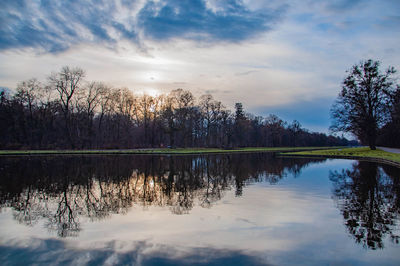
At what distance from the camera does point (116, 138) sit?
73.4m

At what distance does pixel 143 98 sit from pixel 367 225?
7253 cm

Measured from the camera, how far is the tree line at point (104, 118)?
61750 mm

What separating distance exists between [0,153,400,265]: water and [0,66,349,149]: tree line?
50.8m

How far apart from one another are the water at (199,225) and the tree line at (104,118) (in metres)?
50.8

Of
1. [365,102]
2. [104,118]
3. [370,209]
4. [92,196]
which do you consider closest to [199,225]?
[370,209]

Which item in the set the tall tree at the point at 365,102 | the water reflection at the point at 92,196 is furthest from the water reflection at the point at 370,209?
the tall tree at the point at 365,102

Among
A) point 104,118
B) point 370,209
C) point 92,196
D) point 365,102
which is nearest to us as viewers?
point 370,209

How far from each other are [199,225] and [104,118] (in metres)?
72.8

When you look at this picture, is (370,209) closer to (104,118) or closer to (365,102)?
(365,102)

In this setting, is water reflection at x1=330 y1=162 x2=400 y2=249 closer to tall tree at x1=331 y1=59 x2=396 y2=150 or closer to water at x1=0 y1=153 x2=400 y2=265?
water at x1=0 y1=153 x2=400 y2=265

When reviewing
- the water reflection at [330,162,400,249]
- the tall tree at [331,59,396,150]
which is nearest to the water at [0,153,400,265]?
the water reflection at [330,162,400,249]

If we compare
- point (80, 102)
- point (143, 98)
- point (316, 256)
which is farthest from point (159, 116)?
point (316, 256)

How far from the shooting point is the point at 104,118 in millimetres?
76188

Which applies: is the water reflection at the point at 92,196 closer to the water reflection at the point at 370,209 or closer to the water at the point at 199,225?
the water at the point at 199,225
